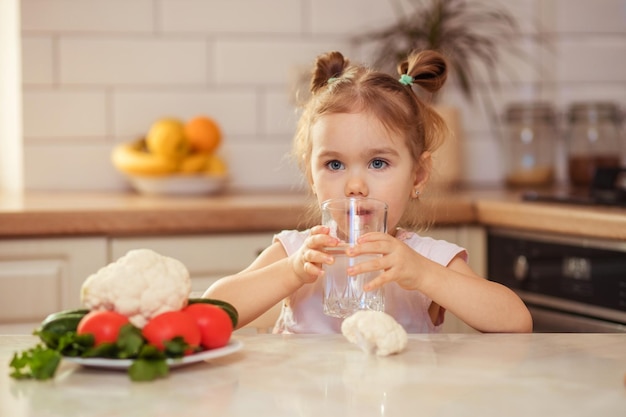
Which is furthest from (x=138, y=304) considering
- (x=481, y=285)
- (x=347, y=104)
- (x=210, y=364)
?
(x=347, y=104)

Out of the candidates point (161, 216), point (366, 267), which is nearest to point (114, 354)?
point (366, 267)

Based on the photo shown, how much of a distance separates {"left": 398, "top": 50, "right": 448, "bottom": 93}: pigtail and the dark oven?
22.5 inches

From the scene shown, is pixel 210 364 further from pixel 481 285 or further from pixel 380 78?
pixel 380 78

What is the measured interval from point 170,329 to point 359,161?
676 millimetres

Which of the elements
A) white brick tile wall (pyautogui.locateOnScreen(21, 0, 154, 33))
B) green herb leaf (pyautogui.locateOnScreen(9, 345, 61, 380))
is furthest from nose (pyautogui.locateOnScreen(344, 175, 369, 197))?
white brick tile wall (pyautogui.locateOnScreen(21, 0, 154, 33))

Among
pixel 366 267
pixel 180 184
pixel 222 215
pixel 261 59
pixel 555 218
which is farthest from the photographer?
pixel 261 59

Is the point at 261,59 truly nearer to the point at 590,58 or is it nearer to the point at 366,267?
the point at 590,58

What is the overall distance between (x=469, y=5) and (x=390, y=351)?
6.76ft

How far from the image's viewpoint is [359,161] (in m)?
1.50

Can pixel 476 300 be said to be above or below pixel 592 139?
below

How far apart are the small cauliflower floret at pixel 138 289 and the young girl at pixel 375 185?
382 millimetres

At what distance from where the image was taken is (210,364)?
3.07ft

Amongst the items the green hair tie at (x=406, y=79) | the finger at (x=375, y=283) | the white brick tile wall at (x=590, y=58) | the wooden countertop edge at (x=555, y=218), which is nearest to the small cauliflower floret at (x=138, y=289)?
the finger at (x=375, y=283)

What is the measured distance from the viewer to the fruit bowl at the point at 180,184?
2432 mm
